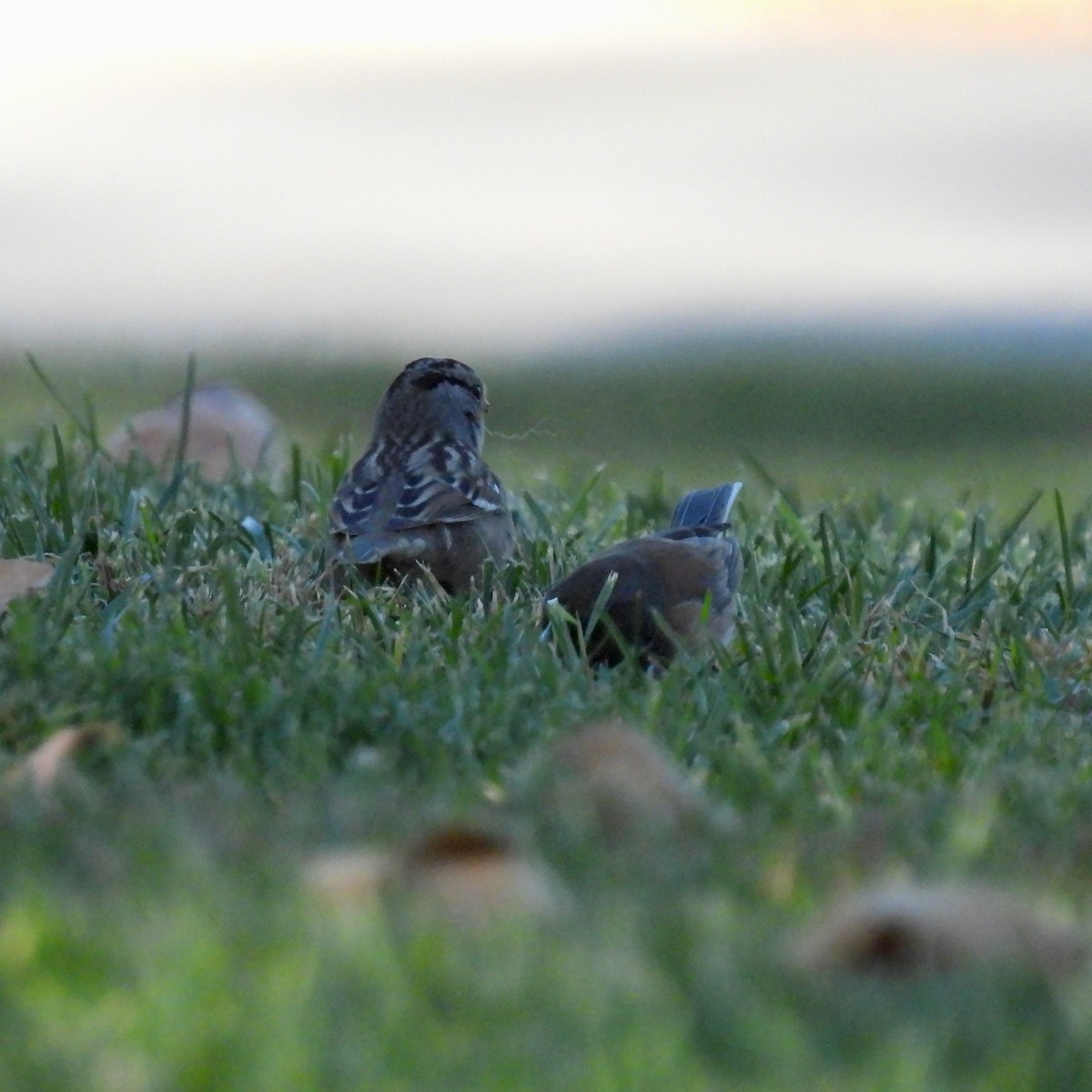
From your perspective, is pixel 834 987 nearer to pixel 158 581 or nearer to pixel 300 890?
pixel 300 890

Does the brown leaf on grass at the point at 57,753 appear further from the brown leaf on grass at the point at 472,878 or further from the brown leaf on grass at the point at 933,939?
the brown leaf on grass at the point at 933,939

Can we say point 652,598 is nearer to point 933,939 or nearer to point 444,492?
point 444,492

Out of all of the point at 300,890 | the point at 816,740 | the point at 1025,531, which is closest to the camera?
the point at 300,890

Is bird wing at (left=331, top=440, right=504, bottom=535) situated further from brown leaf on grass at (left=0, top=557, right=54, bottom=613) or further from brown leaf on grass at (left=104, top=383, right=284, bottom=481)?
brown leaf on grass at (left=104, top=383, right=284, bottom=481)

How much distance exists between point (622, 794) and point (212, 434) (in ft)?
14.0

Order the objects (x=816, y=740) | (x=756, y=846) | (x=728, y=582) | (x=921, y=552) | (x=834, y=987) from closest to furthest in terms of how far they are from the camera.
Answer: (x=834, y=987), (x=756, y=846), (x=816, y=740), (x=728, y=582), (x=921, y=552)

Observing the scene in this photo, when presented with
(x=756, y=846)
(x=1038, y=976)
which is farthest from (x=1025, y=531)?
(x=1038, y=976)

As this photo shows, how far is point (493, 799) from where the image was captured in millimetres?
2855

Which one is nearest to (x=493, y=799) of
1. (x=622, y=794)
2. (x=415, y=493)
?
(x=622, y=794)

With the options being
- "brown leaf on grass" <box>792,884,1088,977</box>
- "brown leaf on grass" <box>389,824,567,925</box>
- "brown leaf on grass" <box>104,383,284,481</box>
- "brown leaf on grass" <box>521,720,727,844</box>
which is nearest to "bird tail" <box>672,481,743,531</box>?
"brown leaf on grass" <box>104,383,284,481</box>

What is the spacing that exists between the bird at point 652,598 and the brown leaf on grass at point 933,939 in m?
1.80

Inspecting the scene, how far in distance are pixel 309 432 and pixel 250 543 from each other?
27.0ft

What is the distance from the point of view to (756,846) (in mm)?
2529

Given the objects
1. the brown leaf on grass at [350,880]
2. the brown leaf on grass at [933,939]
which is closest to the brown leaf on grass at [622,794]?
the brown leaf on grass at [350,880]
